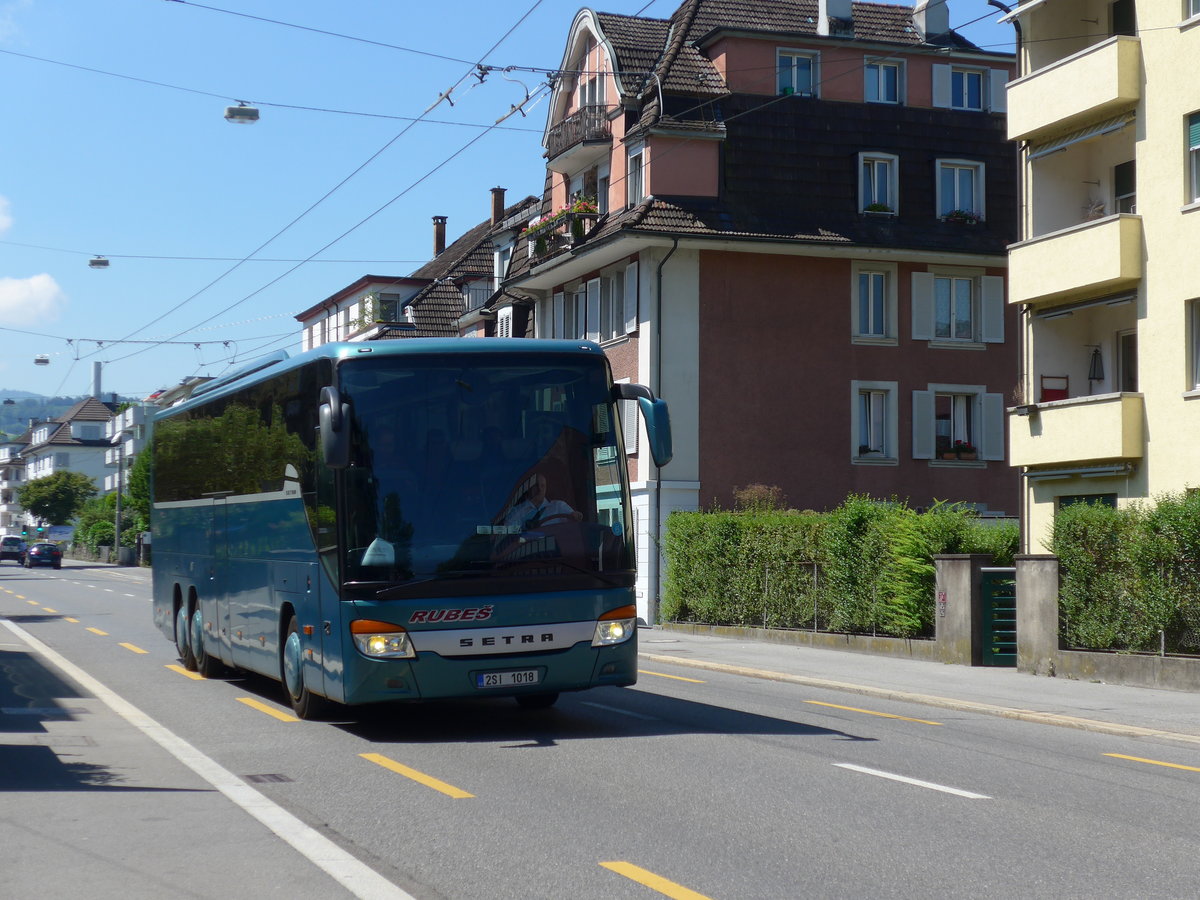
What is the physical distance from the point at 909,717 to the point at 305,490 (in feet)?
20.5

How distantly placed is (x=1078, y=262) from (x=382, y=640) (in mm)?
18935

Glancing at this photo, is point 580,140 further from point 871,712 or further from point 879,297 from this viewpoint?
point 871,712

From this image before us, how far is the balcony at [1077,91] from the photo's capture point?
2639 centimetres

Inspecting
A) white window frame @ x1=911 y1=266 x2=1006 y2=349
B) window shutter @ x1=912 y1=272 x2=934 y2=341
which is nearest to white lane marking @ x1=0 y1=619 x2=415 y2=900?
window shutter @ x1=912 y1=272 x2=934 y2=341

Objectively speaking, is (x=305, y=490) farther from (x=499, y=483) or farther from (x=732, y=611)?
(x=732, y=611)

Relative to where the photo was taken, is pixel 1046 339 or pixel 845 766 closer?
pixel 845 766

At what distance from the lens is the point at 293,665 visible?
45.7 feet

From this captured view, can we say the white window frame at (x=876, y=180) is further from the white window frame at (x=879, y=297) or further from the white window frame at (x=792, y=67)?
the white window frame at (x=792, y=67)

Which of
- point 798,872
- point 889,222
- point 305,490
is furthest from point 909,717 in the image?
point 889,222

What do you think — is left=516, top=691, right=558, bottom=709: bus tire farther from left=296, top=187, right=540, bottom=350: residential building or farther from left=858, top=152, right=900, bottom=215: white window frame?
left=296, top=187, right=540, bottom=350: residential building

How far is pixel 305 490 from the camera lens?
43.5 ft

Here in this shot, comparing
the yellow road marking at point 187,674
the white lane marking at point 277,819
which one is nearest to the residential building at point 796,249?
the yellow road marking at point 187,674

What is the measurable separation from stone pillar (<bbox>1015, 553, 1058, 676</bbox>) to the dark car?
74.0 metres

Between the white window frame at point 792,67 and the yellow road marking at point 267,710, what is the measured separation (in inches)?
1083
